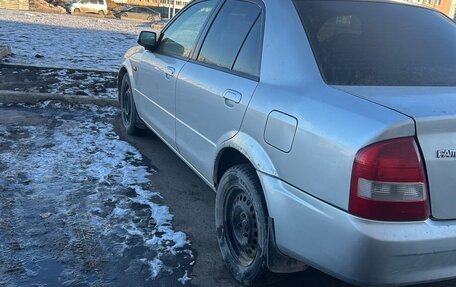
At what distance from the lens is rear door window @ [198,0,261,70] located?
2980mm

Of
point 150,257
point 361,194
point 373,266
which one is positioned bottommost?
point 150,257

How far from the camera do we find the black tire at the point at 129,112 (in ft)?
17.3

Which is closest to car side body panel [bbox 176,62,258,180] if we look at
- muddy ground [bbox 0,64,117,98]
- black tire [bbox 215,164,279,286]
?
black tire [bbox 215,164,279,286]

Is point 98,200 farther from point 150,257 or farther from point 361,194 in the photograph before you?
point 361,194

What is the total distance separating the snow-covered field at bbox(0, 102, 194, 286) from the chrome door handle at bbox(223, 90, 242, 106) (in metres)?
1.11

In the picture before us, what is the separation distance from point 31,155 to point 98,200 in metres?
1.28

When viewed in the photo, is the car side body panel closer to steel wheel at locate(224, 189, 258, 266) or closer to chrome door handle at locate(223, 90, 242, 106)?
chrome door handle at locate(223, 90, 242, 106)

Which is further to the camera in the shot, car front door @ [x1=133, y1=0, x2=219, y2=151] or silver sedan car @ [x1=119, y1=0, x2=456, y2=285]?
car front door @ [x1=133, y1=0, x2=219, y2=151]

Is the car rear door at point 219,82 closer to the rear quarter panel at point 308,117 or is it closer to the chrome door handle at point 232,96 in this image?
the chrome door handle at point 232,96

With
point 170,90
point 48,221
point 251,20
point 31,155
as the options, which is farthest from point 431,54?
point 31,155

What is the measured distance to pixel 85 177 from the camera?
4.15 m

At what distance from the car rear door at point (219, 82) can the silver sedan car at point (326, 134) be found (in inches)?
0.5

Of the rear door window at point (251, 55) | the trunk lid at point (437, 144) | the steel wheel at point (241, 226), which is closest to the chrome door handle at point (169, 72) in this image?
the rear door window at point (251, 55)

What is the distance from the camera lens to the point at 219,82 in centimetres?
301
